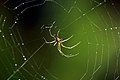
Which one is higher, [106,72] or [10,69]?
[10,69]

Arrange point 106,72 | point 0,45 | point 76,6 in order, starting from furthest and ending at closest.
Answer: point 106,72, point 76,6, point 0,45

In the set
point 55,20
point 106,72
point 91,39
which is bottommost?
point 106,72

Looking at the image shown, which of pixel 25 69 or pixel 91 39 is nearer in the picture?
pixel 25 69

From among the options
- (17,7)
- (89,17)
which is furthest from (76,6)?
(17,7)

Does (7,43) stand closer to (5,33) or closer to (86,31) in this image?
(5,33)

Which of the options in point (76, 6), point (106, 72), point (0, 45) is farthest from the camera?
point (106, 72)

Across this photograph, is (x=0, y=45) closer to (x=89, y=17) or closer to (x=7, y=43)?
(x=7, y=43)
